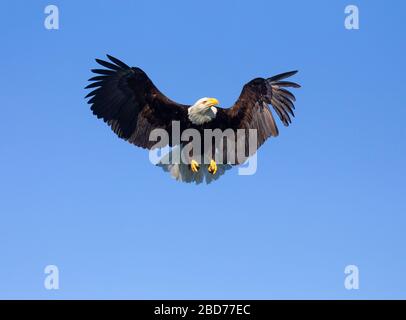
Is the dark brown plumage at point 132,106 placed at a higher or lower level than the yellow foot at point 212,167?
higher

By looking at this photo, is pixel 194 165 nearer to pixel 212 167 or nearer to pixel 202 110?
pixel 212 167

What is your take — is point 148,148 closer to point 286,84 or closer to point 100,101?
point 100,101

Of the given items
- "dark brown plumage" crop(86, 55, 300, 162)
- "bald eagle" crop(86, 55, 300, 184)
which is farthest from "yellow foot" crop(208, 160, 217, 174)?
"dark brown plumage" crop(86, 55, 300, 162)

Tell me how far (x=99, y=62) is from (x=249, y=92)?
2.32 metres

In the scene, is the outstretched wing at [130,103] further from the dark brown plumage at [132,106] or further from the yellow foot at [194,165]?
the yellow foot at [194,165]

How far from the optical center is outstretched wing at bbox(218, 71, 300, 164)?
1437 cm

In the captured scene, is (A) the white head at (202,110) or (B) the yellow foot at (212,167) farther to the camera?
(B) the yellow foot at (212,167)

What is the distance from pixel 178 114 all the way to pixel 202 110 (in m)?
0.37

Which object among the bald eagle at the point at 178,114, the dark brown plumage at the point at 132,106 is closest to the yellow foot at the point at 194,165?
A: the bald eagle at the point at 178,114

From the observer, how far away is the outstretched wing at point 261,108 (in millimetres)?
14367

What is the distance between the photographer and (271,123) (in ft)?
47.9

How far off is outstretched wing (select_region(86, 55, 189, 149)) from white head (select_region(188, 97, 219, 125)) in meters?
0.25

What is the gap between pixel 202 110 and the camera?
1395cm
